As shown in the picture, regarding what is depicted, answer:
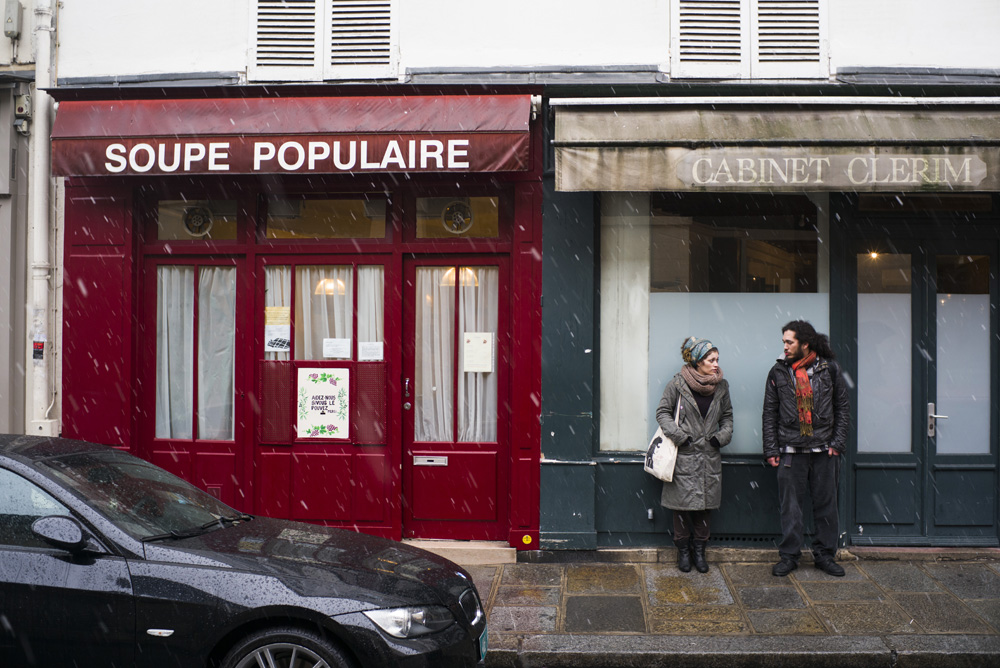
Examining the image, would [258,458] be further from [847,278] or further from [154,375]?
[847,278]

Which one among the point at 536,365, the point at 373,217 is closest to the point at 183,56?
the point at 373,217

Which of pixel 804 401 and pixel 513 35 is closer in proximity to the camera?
pixel 804 401

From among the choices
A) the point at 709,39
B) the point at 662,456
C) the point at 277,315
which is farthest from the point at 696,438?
the point at 277,315

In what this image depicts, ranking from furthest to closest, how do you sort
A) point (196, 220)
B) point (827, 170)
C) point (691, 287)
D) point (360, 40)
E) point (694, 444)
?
point (196, 220)
point (360, 40)
point (691, 287)
point (694, 444)
point (827, 170)

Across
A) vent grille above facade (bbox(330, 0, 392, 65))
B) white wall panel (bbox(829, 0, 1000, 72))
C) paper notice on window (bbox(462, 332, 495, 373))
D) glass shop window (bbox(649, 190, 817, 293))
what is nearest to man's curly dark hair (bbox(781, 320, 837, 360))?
glass shop window (bbox(649, 190, 817, 293))

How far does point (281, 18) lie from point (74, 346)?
143 inches

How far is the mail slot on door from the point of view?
24.7ft

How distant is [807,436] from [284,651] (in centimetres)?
458

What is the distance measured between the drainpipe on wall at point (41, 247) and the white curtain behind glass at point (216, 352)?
1371 millimetres

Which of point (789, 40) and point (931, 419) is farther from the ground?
point (789, 40)

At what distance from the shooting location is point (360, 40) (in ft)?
24.8

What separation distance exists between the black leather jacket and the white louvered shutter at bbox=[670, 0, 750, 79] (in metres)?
2.72

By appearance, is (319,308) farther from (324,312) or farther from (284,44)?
(284,44)

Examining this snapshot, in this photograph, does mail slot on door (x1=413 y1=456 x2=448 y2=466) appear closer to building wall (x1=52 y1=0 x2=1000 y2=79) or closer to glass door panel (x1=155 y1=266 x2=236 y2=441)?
glass door panel (x1=155 y1=266 x2=236 y2=441)
